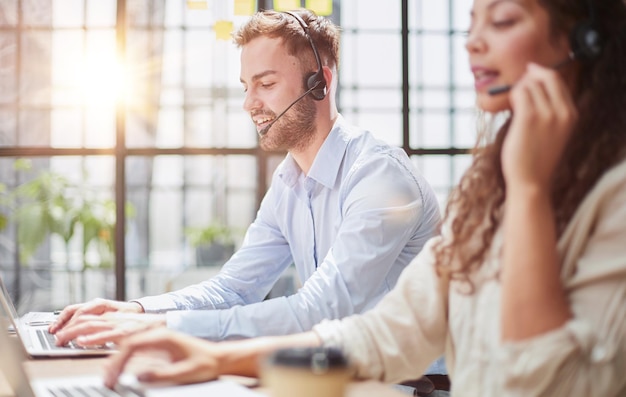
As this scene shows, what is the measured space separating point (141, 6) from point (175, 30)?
54 centimetres

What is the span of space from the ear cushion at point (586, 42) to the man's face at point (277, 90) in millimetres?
1220

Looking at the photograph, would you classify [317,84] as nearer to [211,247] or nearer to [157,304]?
[157,304]

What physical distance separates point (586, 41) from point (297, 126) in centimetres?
125

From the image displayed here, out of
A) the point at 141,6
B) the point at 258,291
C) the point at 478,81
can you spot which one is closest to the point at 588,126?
the point at 478,81

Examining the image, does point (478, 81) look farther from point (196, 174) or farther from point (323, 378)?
point (196, 174)

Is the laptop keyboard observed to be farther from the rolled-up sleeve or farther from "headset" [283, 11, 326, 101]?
"headset" [283, 11, 326, 101]

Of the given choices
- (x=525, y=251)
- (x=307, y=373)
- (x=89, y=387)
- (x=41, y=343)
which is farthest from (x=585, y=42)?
(x=41, y=343)

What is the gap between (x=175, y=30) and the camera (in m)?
Answer: 6.03

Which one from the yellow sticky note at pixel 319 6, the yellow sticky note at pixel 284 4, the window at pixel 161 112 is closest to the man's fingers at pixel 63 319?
the yellow sticky note at pixel 284 4

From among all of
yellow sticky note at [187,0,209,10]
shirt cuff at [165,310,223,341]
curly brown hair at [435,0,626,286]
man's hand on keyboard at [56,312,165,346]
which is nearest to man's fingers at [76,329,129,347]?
man's hand on keyboard at [56,312,165,346]

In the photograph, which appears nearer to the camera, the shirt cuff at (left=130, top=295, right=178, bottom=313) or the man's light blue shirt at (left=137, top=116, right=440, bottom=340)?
the man's light blue shirt at (left=137, top=116, right=440, bottom=340)

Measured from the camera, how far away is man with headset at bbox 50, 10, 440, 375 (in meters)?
1.69

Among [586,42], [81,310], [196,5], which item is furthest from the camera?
[196,5]

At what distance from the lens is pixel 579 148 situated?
3.51ft
